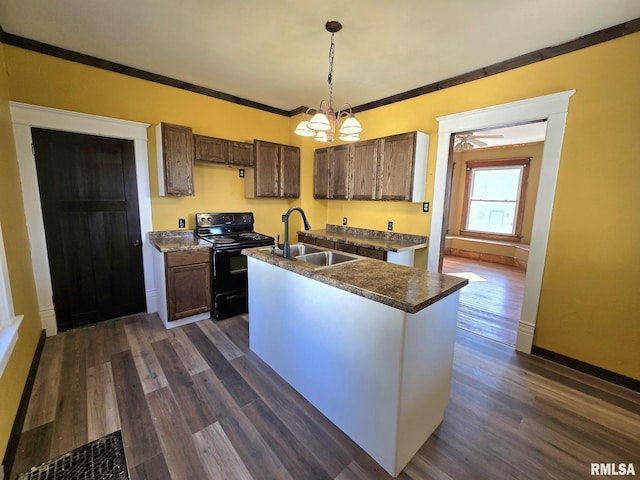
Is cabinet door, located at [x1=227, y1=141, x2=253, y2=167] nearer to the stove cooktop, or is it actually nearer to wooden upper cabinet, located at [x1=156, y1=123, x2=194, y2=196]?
wooden upper cabinet, located at [x1=156, y1=123, x2=194, y2=196]

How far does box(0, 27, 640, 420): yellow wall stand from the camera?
2152 millimetres

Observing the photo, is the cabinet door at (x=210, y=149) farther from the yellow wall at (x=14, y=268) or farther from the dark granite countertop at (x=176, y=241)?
the yellow wall at (x=14, y=268)

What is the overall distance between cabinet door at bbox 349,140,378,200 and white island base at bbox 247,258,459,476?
2.05 meters

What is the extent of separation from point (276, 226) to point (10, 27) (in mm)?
3248

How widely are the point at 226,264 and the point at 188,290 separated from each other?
0.49 meters

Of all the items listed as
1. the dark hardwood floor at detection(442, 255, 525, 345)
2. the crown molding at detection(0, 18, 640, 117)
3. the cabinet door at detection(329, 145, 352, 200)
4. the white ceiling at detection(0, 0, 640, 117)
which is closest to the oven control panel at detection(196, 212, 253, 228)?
the cabinet door at detection(329, 145, 352, 200)

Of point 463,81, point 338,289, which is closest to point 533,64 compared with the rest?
point 463,81

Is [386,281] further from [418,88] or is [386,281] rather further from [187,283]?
[418,88]

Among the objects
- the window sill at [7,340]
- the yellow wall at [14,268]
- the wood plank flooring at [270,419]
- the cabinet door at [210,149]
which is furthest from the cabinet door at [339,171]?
the window sill at [7,340]

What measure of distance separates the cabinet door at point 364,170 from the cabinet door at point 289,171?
0.88m

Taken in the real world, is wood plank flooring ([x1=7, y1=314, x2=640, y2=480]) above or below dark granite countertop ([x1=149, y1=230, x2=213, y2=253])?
below

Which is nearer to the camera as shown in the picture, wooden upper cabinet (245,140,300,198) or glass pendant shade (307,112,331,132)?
glass pendant shade (307,112,331,132)

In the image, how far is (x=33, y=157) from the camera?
8.45 feet

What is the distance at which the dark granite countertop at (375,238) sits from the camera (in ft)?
10.9
